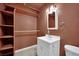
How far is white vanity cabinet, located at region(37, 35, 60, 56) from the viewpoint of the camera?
1302 millimetres

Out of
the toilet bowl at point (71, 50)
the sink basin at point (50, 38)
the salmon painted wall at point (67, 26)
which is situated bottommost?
the toilet bowl at point (71, 50)

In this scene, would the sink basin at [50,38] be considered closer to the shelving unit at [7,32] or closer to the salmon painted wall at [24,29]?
the salmon painted wall at [24,29]

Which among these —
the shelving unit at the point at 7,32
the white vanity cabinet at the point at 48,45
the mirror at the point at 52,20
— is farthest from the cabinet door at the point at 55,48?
the shelving unit at the point at 7,32

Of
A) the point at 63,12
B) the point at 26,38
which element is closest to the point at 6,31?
the point at 26,38

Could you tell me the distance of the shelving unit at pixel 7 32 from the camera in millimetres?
1240

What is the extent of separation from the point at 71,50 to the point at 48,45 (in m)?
0.26

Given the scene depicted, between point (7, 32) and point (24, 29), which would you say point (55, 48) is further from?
point (7, 32)

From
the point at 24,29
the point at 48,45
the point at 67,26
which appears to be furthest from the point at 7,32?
the point at 67,26

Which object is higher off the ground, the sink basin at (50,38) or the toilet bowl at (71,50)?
the sink basin at (50,38)

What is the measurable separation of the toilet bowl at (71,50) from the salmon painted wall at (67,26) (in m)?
0.04

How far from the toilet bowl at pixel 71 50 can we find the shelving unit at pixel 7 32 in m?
0.61

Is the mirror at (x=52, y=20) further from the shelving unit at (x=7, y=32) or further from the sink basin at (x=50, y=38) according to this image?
the shelving unit at (x=7, y=32)

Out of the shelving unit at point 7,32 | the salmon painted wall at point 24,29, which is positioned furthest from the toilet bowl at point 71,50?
the shelving unit at point 7,32

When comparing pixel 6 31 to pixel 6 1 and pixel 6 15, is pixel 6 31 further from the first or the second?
pixel 6 1
